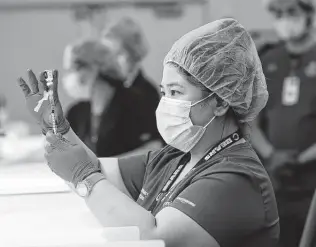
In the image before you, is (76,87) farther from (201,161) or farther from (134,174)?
(201,161)

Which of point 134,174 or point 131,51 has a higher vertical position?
point 134,174

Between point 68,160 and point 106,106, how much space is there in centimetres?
162

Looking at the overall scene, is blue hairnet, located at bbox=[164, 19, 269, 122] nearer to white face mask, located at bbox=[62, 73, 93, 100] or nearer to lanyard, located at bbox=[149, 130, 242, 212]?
lanyard, located at bbox=[149, 130, 242, 212]

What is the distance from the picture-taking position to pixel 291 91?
8.95 feet

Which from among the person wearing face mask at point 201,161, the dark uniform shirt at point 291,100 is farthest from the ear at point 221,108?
the dark uniform shirt at point 291,100

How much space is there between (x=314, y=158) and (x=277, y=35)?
0.67m

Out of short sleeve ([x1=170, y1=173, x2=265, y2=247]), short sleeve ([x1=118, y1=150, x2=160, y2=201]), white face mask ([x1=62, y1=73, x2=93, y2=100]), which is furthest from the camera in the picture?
white face mask ([x1=62, y1=73, x2=93, y2=100])

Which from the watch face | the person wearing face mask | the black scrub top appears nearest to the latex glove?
the person wearing face mask

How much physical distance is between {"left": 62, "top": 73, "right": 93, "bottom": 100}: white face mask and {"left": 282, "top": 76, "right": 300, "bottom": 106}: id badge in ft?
3.15

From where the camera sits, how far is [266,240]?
111 centimetres

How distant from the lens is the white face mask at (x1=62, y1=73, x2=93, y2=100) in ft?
9.21

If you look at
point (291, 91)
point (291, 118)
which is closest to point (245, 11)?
point (291, 91)

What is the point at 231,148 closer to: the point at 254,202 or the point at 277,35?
the point at 254,202

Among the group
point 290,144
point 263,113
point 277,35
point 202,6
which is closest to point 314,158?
point 290,144
